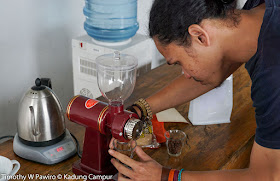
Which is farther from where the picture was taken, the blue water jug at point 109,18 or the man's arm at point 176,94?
the blue water jug at point 109,18

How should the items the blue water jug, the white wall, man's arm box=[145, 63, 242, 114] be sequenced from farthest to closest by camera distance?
the blue water jug → the white wall → man's arm box=[145, 63, 242, 114]

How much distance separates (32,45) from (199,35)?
1432mm

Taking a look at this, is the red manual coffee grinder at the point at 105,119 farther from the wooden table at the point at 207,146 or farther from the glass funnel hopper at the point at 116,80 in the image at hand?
the wooden table at the point at 207,146

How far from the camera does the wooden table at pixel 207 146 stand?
1208 millimetres

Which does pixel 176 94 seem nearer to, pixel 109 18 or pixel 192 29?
pixel 192 29

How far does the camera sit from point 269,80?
91cm

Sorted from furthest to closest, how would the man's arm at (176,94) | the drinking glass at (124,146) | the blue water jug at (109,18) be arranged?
the blue water jug at (109,18) → the man's arm at (176,94) → the drinking glass at (124,146)

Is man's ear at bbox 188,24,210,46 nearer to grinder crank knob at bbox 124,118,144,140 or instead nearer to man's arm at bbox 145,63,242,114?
grinder crank knob at bbox 124,118,144,140

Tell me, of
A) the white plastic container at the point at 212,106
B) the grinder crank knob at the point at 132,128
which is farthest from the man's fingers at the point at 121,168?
the white plastic container at the point at 212,106

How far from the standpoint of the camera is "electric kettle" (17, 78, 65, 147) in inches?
46.5

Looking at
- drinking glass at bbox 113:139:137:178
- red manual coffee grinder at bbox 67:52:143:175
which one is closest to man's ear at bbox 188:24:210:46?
red manual coffee grinder at bbox 67:52:143:175

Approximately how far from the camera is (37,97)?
1182 mm

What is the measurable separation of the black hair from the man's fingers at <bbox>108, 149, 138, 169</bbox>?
38cm

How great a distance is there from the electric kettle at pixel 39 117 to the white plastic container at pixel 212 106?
0.56 m
